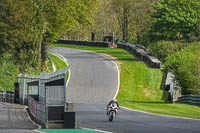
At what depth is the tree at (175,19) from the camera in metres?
68.7

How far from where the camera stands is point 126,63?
208ft

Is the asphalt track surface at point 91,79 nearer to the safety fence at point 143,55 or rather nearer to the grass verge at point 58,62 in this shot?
the grass verge at point 58,62

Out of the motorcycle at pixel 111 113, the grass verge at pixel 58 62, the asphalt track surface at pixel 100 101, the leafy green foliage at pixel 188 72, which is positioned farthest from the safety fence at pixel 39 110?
the grass verge at pixel 58 62

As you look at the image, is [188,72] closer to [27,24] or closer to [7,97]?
[7,97]

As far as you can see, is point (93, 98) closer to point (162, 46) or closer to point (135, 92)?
point (135, 92)

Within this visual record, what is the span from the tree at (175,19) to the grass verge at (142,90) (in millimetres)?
4950

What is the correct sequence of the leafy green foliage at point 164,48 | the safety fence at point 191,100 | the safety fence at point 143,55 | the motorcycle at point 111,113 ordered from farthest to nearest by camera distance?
the leafy green foliage at point 164,48, the safety fence at point 143,55, the safety fence at point 191,100, the motorcycle at point 111,113

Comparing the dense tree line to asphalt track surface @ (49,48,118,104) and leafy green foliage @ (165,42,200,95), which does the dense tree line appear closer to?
asphalt track surface @ (49,48,118,104)

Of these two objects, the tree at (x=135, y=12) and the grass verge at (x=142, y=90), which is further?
the tree at (x=135, y=12)

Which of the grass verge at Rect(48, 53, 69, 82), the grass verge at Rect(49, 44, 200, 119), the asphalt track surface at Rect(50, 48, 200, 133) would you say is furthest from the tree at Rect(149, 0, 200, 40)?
the grass verge at Rect(48, 53, 69, 82)

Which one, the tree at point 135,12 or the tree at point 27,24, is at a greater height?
the tree at point 135,12

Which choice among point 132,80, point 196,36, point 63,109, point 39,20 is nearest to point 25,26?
point 39,20

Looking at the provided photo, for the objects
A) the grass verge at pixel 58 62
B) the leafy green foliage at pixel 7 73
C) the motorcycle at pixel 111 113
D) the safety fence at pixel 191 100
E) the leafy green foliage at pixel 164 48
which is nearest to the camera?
the motorcycle at pixel 111 113

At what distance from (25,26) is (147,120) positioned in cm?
2952
